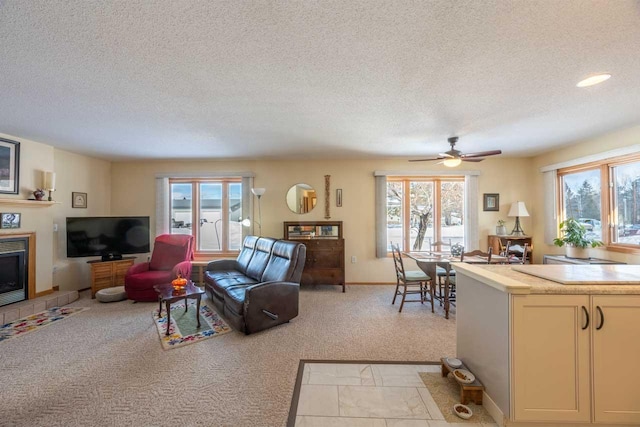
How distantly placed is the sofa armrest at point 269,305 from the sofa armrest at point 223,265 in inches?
61.1

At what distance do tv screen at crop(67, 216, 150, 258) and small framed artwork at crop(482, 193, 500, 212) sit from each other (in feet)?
20.5

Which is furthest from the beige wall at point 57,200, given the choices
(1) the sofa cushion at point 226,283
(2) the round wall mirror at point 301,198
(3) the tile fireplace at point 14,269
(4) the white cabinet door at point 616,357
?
(4) the white cabinet door at point 616,357

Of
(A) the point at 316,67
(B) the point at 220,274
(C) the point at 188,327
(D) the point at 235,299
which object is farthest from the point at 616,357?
(B) the point at 220,274

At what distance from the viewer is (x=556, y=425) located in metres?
1.61

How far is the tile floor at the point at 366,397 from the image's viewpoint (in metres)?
1.74

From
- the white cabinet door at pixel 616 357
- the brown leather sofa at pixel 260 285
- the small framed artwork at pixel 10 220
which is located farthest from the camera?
the small framed artwork at pixel 10 220

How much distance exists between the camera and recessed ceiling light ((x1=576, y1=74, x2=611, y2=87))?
6.79ft

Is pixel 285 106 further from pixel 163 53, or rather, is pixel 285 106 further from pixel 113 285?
pixel 113 285

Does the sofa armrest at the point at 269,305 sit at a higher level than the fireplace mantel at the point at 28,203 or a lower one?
lower

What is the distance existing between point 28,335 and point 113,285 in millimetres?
1514

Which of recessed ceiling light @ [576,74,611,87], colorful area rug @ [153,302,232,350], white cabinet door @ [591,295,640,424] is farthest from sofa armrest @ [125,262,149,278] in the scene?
recessed ceiling light @ [576,74,611,87]

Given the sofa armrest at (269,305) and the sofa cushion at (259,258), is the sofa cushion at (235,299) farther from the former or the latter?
the sofa cushion at (259,258)

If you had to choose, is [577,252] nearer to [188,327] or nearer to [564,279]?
[564,279]

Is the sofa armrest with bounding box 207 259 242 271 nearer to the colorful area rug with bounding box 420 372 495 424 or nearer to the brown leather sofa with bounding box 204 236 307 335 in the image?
the brown leather sofa with bounding box 204 236 307 335
